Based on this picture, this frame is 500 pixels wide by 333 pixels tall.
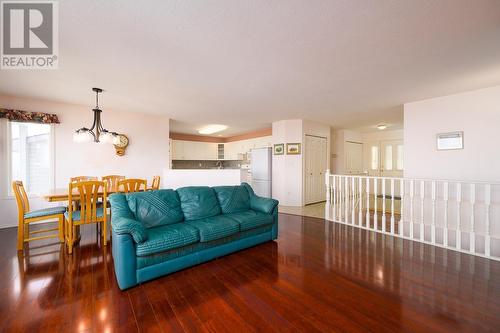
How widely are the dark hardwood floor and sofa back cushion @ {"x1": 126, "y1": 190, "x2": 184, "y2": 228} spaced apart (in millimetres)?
Result: 652

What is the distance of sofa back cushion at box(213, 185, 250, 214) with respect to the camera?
3246 mm

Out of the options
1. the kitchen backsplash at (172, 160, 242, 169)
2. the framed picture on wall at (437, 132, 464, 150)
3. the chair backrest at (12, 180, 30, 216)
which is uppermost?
the framed picture on wall at (437, 132, 464, 150)

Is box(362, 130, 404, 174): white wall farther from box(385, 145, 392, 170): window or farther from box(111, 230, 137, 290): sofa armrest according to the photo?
box(111, 230, 137, 290): sofa armrest

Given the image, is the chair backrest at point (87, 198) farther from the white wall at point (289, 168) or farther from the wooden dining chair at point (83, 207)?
the white wall at point (289, 168)

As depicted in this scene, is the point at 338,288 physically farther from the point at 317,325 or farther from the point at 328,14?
the point at 328,14

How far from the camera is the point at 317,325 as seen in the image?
Result: 1549 millimetres

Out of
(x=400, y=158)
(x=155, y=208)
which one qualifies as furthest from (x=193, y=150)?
(x=400, y=158)

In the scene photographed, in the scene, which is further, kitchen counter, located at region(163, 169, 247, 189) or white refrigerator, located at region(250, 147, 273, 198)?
white refrigerator, located at region(250, 147, 273, 198)

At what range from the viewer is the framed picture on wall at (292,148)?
19.2 feet

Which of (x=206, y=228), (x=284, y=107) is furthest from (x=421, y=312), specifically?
(x=284, y=107)

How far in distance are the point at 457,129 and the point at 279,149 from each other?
3.71m

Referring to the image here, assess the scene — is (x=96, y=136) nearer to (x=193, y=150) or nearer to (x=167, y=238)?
(x=167, y=238)

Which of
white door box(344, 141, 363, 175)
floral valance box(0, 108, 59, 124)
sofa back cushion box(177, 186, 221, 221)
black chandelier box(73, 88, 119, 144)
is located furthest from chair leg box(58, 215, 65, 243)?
white door box(344, 141, 363, 175)

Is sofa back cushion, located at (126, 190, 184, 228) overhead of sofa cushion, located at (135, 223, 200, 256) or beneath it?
overhead
